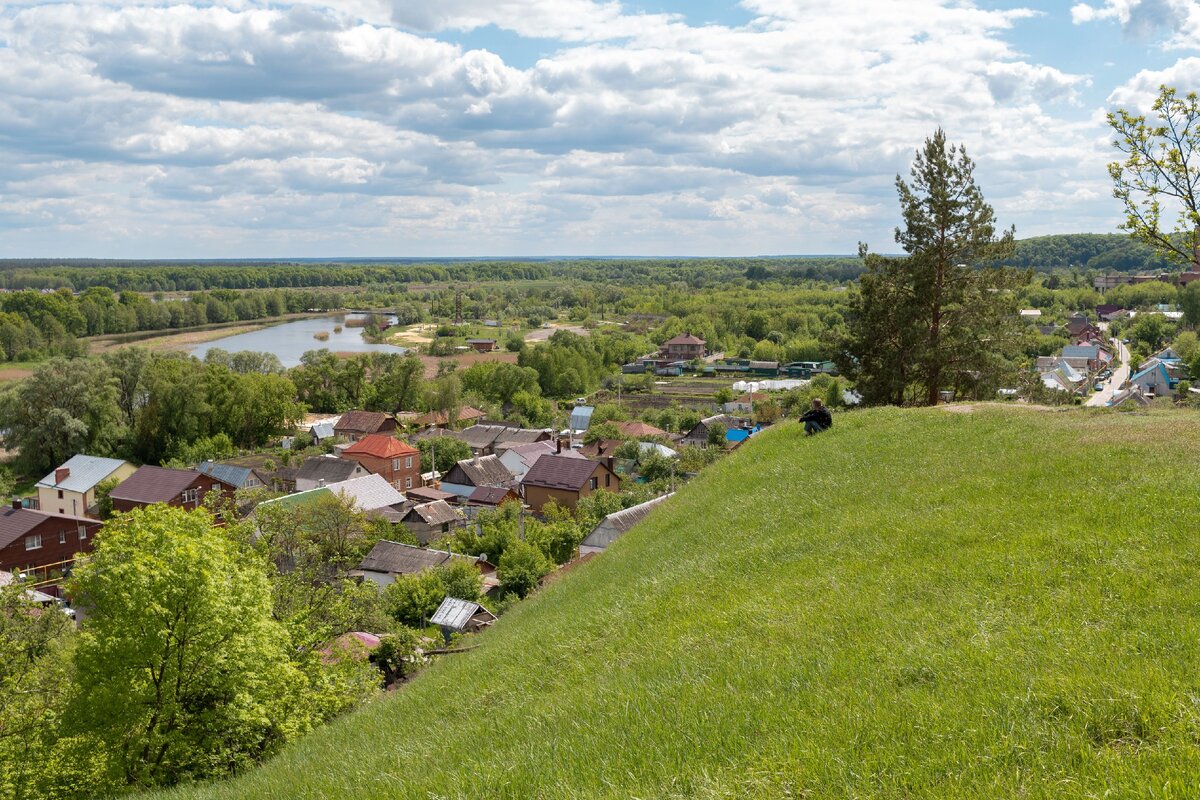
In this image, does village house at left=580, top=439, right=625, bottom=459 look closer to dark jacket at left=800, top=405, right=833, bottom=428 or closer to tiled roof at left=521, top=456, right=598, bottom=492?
tiled roof at left=521, top=456, right=598, bottom=492

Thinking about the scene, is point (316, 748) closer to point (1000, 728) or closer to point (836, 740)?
point (836, 740)

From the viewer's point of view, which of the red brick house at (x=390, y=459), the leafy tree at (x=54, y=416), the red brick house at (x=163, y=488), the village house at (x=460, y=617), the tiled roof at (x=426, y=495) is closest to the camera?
the village house at (x=460, y=617)

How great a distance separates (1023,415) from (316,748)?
557 inches

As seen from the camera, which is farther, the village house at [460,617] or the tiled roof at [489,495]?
the tiled roof at [489,495]

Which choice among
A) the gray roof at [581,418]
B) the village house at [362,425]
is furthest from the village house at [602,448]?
the village house at [362,425]

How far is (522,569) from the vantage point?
1143 inches

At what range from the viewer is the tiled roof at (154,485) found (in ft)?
141

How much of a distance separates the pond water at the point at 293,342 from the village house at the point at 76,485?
5150 centimetres

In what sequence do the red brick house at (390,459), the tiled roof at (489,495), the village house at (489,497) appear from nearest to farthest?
the village house at (489,497), the tiled roof at (489,495), the red brick house at (390,459)

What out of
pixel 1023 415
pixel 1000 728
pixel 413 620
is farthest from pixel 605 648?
pixel 413 620

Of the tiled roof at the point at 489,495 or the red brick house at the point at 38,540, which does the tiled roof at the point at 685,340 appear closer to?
the tiled roof at the point at 489,495

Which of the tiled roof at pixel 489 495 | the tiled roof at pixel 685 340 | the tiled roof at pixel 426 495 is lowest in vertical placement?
the tiled roof at pixel 426 495

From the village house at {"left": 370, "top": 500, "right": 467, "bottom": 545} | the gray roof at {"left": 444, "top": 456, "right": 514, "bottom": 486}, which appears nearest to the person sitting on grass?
the village house at {"left": 370, "top": 500, "right": 467, "bottom": 545}

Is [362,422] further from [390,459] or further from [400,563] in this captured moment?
[400,563]
